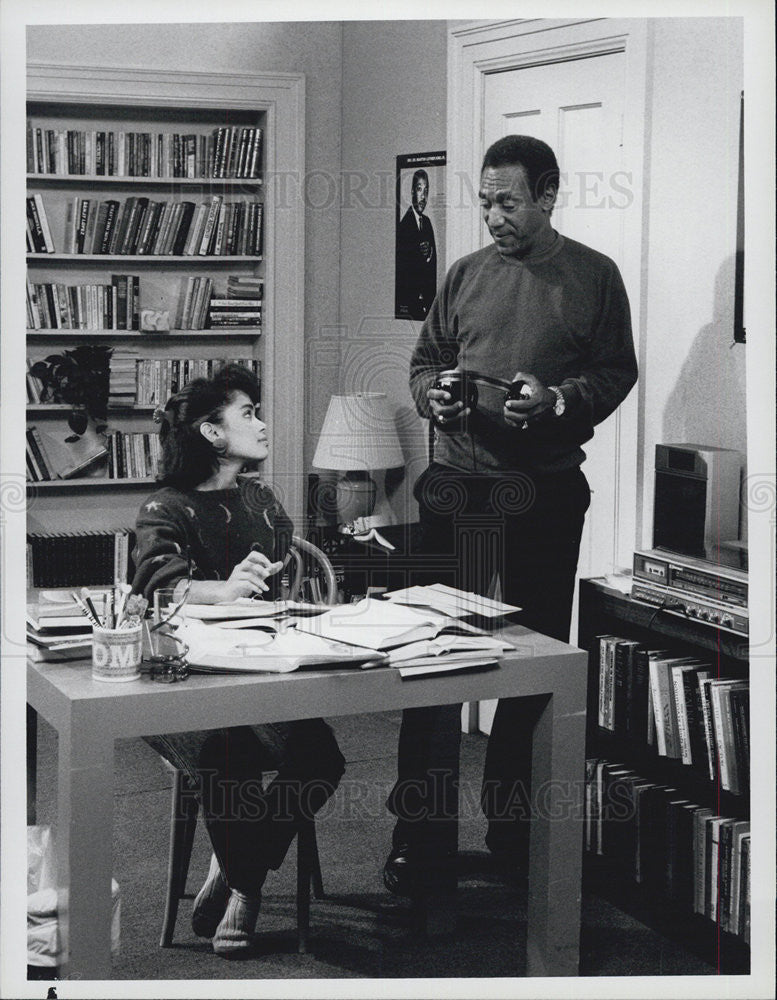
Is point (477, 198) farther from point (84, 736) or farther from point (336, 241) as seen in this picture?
point (84, 736)

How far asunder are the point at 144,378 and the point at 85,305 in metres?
0.37

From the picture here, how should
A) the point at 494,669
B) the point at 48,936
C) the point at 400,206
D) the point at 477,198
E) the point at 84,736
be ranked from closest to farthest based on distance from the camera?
the point at 84,736 → the point at 48,936 → the point at 494,669 → the point at 477,198 → the point at 400,206

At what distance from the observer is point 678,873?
2816 mm

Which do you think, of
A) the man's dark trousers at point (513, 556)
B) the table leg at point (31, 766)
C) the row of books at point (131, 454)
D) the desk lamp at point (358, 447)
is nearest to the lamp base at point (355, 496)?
the desk lamp at point (358, 447)

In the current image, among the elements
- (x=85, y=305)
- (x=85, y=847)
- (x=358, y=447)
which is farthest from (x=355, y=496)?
(x=85, y=847)

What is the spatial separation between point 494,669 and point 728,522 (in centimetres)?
84

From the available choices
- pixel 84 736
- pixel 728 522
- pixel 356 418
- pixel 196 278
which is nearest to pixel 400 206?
pixel 356 418

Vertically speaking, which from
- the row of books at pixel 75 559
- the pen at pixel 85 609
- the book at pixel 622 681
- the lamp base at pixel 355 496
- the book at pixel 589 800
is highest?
the lamp base at pixel 355 496

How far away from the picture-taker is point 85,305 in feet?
15.5

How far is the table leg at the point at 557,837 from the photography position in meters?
2.40

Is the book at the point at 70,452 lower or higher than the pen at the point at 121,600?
higher

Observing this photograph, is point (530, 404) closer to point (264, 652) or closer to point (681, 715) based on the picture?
point (681, 715)

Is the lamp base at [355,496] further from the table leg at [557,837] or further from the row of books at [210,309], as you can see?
the table leg at [557,837]

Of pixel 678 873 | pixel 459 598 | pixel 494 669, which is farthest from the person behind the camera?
pixel 678 873
